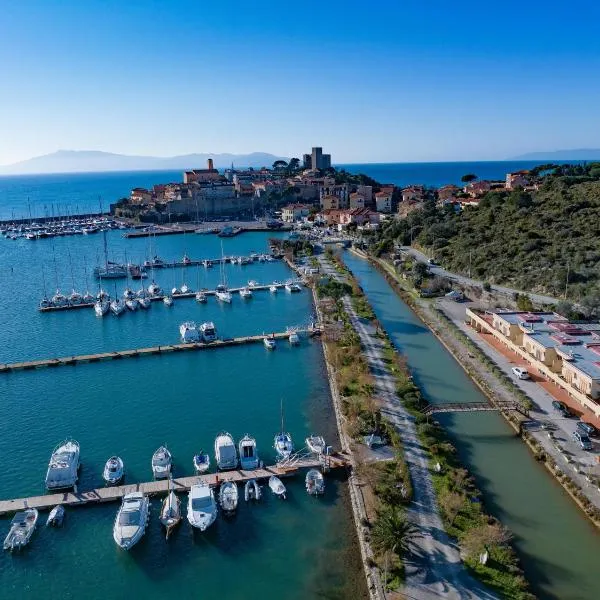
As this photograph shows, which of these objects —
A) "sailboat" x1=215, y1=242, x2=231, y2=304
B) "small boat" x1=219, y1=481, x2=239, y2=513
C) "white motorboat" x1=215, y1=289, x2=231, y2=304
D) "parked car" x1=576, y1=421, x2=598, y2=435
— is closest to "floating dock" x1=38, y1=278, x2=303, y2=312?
"sailboat" x1=215, y1=242, x2=231, y2=304

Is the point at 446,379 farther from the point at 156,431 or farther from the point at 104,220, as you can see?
the point at 104,220

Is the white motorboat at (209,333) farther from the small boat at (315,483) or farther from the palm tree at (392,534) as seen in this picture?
the palm tree at (392,534)

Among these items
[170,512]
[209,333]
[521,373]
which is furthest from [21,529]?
[521,373]

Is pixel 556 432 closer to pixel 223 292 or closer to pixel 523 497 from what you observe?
pixel 523 497

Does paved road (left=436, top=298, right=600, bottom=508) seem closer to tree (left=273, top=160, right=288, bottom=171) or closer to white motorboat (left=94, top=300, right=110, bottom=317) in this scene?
white motorboat (left=94, top=300, right=110, bottom=317)

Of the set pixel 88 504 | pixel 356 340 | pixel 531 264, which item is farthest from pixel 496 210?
pixel 88 504
